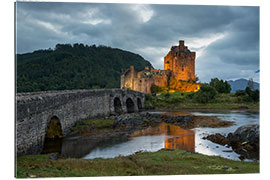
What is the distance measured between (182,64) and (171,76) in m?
5.34

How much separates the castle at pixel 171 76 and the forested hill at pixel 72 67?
1217cm

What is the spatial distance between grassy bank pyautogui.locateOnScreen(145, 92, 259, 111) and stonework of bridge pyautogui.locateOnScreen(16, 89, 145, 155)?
1965 cm

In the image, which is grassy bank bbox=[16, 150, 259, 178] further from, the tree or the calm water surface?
the tree

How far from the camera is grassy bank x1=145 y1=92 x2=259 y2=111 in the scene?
144 feet

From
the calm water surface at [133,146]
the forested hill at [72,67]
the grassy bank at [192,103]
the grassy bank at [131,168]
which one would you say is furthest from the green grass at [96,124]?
the grassy bank at [192,103]

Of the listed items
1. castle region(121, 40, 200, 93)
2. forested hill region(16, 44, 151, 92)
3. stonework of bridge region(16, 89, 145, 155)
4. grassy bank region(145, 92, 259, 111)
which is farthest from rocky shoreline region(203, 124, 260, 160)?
castle region(121, 40, 200, 93)

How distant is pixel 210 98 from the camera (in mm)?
50719

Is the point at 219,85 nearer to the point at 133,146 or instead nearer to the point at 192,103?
the point at 192,103

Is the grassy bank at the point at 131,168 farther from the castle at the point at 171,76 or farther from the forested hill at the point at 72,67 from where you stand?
the castle at the point at 171,76

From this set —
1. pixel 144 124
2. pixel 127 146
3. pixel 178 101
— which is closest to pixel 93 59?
pixel 178 101

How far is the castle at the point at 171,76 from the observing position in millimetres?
69062

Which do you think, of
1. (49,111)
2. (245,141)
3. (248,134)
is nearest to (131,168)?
(49,111)

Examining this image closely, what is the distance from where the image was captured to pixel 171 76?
7506 cm
